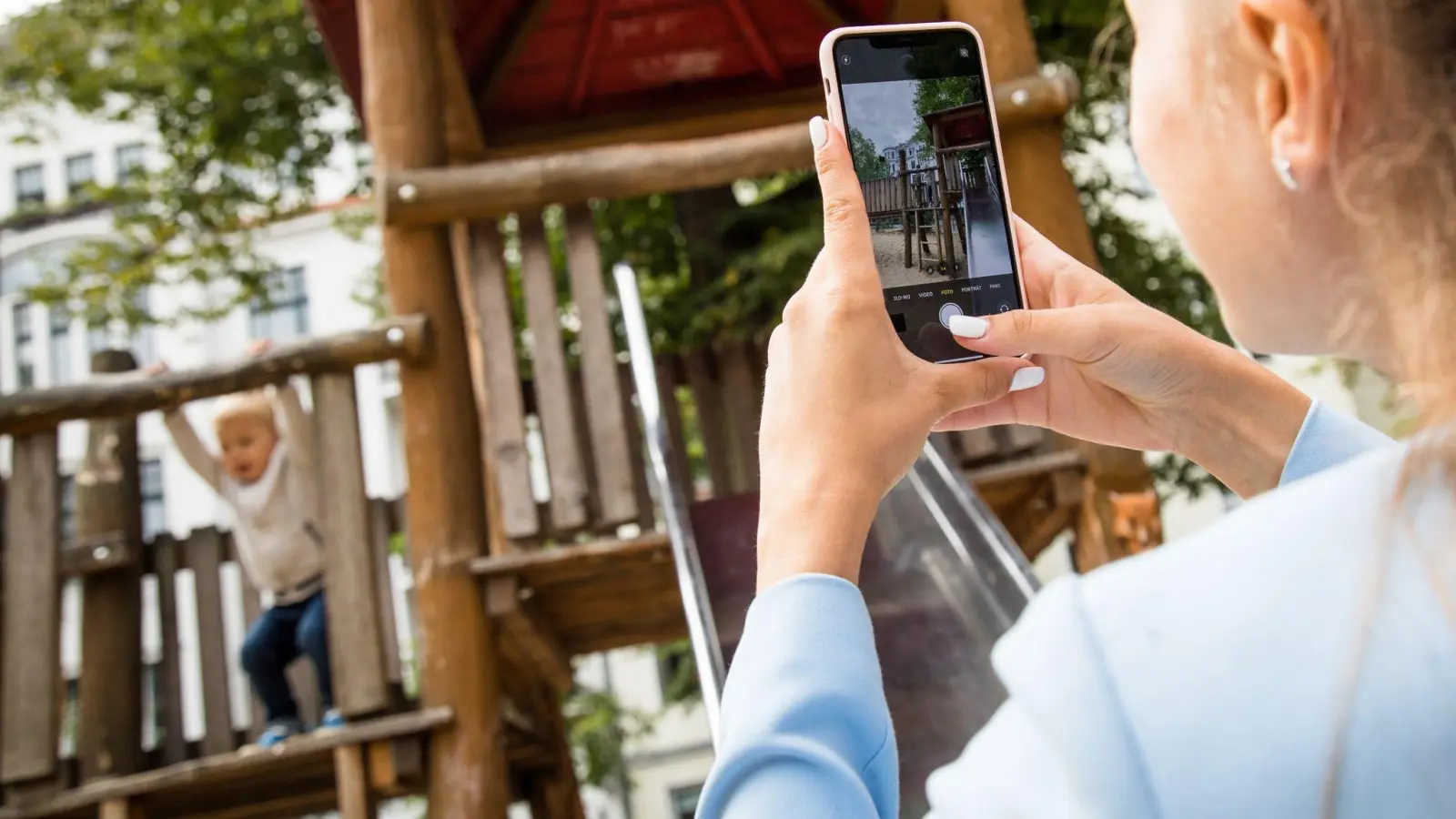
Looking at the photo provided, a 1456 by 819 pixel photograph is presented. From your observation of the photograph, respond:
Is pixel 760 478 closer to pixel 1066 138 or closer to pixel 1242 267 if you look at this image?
pixel 1242 267

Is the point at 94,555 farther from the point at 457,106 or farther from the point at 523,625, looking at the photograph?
the point at 457,106

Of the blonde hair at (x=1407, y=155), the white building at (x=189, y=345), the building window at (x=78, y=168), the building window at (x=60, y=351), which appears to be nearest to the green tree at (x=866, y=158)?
the blonde hair at (x=1407, y=155)

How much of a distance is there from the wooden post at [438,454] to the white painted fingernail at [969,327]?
11.2ft

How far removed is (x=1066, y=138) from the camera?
25.0 ft

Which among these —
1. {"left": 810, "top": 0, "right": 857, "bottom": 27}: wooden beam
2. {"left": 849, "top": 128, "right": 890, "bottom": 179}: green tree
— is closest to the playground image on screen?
{"left": 849, "top": 128, "right": 890, "bottom": 179}: green tree

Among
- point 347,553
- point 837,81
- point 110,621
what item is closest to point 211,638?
point 110,621

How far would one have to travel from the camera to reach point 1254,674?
1.72 feet

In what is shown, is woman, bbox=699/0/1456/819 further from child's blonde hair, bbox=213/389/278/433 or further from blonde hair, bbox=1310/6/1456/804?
child's blonde hair, bbox=213/389/278/433

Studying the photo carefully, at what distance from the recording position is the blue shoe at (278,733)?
4441 millimetres

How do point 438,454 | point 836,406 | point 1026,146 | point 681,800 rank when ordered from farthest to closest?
1. point 681,800
2. point 1026,146
3. point 438,454
4. point 836,406

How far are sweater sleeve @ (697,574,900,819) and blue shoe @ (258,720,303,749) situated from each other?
3.81 m

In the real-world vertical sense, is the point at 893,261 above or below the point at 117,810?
above

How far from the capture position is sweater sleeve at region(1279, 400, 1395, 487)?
100 centimetres

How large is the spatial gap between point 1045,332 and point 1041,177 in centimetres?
350
